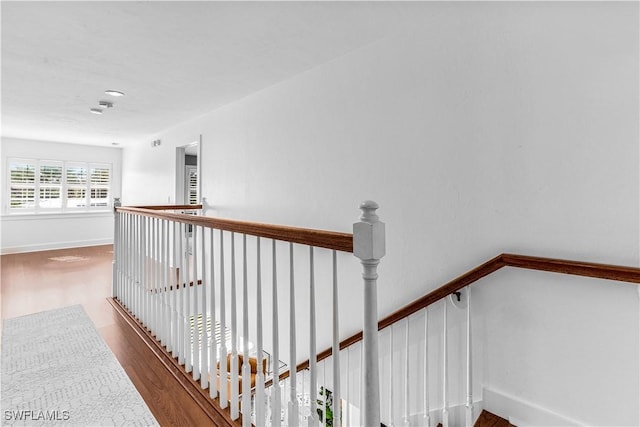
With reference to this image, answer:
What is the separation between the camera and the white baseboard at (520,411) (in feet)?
5.09

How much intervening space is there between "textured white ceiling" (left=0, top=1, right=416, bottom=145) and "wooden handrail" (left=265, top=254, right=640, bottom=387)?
158 cm

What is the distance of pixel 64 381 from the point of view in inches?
77.5

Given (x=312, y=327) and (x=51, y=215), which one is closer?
(x=312, y=327)

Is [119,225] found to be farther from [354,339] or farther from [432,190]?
[432,190]

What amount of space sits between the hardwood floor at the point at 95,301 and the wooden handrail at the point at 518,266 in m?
1.24

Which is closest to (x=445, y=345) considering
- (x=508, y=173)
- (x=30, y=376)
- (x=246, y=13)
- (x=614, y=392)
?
(x=614, y=392)

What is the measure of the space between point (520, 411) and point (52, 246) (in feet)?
27.5

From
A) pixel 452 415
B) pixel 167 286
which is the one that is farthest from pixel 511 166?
pixel 167 286

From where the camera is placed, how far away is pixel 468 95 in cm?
185

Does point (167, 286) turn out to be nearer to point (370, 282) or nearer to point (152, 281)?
point (152, 281)

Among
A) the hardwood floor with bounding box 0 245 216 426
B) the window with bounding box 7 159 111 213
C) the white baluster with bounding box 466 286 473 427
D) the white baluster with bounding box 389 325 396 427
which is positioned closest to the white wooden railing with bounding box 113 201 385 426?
the hardwood floor with bounding box 0 245 216 426

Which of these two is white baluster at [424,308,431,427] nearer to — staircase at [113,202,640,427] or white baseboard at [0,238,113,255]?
staircase at [113,202,640,427]

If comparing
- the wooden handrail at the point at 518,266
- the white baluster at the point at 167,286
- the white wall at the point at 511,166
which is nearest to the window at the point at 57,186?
the white baluster at the point at 167,286

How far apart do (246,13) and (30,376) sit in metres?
2.64
